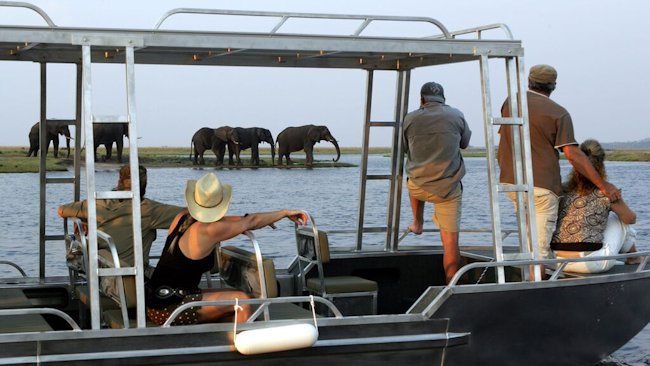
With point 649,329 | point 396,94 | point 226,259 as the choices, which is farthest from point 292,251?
point 226,259

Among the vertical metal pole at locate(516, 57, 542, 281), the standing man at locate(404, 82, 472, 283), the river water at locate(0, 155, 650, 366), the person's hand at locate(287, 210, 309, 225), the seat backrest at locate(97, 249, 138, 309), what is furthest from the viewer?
the river water at locate(0, 155, 650, 366)

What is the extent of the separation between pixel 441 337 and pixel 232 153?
23547 millimetres

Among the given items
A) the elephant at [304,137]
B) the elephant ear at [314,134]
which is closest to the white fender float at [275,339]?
the elephant at [304,137]

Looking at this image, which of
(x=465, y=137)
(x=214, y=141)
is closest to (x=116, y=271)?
(x=465, y=137)

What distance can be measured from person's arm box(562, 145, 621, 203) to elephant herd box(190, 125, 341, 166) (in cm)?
1712

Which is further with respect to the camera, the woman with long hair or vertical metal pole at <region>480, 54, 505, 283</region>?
the woman with long hair

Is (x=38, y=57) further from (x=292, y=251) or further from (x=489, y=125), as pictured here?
(x=292, y=251)

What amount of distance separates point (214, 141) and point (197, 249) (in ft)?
77.4

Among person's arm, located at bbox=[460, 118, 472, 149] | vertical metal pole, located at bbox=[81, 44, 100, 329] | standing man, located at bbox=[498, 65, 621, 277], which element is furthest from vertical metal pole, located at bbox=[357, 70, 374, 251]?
vertical metal pole, located at bbox=[81, 44, 100, 329]

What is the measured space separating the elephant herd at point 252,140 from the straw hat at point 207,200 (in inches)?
712

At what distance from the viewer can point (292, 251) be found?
21.4 metres

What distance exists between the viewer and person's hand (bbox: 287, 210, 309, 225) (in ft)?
21.8

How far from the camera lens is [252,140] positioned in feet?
91.7

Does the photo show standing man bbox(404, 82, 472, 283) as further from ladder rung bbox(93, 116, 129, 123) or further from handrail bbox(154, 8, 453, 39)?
ladder rung bbox(93, 116, 129, 123)
